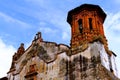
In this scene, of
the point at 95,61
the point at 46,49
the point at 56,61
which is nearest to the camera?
the point at 95,61

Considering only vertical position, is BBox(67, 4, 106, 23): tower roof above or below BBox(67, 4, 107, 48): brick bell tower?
above

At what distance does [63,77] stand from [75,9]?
5.85m

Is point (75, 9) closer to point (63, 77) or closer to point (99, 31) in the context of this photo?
point (99, 31)

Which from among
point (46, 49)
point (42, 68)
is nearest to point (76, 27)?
point (46, 49)

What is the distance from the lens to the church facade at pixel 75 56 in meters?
16.8

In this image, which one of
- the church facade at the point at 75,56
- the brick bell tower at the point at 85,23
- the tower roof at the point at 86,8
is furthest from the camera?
the tower roof at the point at 86,8

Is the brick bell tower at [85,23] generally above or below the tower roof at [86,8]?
below

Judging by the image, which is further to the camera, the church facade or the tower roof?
the tower roof

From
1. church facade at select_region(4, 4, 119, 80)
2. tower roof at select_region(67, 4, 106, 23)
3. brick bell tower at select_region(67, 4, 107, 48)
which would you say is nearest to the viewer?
church facade at select_region(4, 4, 119, 80)

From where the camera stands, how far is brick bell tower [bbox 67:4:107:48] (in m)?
18.9

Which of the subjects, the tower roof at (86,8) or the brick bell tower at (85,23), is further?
the tower roof at (86,8)

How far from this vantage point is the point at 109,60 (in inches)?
729

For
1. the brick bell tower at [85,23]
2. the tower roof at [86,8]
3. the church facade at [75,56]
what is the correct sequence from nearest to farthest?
1. the church facade at [75,56]
2. the brick bell tower at [85,23]
3. the tower roof at [86,8]

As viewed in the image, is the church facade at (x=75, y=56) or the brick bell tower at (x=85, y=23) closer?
the church facade at (x=75, y=56)
